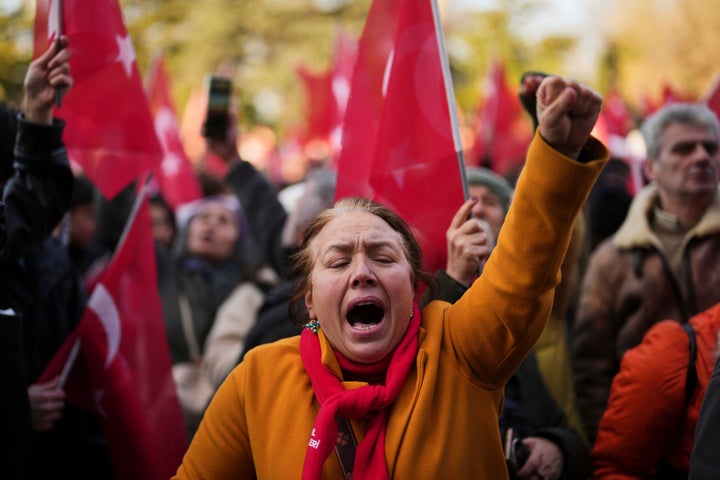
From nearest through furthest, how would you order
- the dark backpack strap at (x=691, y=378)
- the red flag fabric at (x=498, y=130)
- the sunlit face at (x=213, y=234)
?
the dark backpack strap at (x=691, y=378)
the sunlit face at (x=213, y=234)
the red flag fabric at (x=498, y=130)

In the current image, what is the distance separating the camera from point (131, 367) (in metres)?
3.11

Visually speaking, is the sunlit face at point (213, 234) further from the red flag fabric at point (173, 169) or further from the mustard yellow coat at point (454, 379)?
the mustard yellow coat at point (454, 379)

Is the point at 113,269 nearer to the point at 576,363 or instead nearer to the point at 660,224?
the point at 576,363

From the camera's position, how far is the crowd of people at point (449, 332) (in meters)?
1.88

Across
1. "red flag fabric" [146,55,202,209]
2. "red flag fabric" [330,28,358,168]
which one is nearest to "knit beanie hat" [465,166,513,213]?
"red flag fabric" [330,28,358,168]

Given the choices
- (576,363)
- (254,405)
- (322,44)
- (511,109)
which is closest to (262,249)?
(576,363)

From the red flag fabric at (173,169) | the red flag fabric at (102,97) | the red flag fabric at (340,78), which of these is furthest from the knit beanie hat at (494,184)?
the red flag fabric at (173,169)

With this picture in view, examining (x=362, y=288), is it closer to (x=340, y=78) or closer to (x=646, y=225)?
(x=646, y=225)

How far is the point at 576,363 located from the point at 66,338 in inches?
84.1

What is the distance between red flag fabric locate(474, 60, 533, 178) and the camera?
8252 mm

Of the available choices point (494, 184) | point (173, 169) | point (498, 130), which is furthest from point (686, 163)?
point (498, 130)

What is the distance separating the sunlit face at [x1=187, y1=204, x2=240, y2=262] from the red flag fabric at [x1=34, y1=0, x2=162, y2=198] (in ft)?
5.06

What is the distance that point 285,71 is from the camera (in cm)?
2717

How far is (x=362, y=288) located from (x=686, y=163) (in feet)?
7.17
